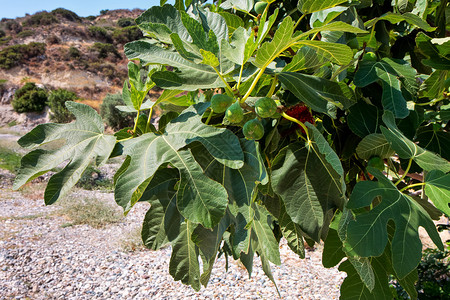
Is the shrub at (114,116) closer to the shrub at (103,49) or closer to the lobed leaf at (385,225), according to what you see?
the shrub at (103,49)

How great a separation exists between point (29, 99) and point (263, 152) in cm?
1804

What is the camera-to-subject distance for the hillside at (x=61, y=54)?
17.8 metres

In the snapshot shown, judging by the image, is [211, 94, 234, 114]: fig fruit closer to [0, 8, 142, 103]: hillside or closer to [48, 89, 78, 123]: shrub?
[48, 89, 78, 123]: shrub

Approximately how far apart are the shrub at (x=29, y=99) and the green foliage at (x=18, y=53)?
330 centimetres

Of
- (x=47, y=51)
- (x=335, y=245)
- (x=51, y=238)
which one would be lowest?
(x=51, y=238)

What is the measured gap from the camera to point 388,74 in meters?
0.65

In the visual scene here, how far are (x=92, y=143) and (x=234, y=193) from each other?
0.29 meters

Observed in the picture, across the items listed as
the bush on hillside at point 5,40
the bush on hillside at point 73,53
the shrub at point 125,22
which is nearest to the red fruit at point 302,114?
the bush on hillside at point 73,53

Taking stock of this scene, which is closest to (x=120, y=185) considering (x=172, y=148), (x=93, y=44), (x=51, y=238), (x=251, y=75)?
(x=172, y=148)

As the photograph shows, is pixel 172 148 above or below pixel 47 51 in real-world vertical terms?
above

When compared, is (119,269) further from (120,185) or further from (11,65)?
(11,65)

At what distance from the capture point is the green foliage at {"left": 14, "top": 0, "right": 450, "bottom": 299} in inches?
19.5

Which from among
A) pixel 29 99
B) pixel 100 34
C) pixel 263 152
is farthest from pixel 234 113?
pixel 100 34

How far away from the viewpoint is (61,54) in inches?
766
